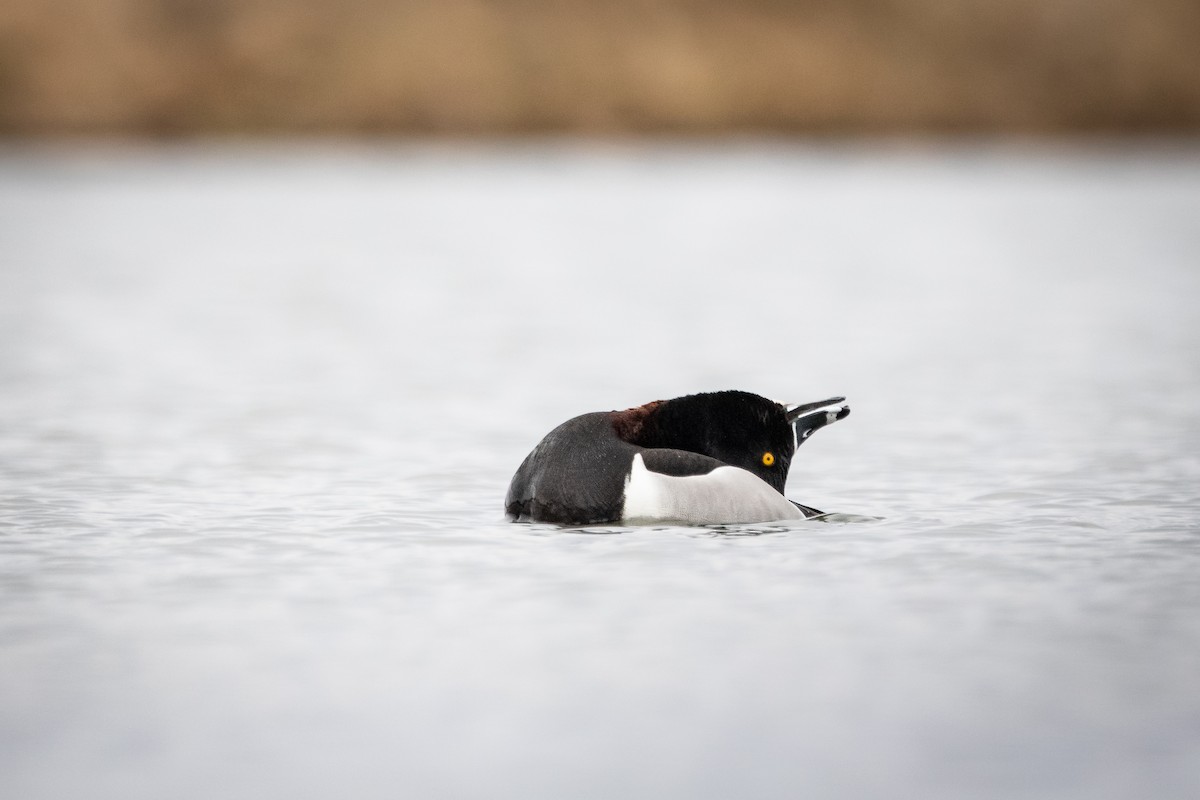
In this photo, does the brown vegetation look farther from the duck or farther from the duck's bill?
the duck

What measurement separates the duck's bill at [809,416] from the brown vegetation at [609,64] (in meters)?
104

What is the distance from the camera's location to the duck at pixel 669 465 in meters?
9.94

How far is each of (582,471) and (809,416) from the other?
1451 millimetres

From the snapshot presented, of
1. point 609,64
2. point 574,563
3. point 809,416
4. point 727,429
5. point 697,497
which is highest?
point 609,64

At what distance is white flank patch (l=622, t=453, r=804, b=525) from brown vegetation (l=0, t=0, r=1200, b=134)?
343ft

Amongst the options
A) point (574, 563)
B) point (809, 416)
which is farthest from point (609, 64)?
point (574, 563)

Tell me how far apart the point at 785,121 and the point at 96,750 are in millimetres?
118180

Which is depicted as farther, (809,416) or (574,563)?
(809,416)

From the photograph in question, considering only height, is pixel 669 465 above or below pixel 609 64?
below

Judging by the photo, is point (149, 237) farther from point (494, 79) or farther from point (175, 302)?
point (494, 79)

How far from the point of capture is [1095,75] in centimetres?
12569

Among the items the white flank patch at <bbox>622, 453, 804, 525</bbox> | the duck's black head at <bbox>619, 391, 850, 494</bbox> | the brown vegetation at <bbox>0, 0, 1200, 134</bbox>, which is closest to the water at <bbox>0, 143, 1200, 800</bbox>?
the white flank patch at <bbox>622, 453, 804, 525</bbox>

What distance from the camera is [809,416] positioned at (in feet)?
34.7

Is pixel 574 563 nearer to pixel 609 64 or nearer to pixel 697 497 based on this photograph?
pixel 697 497
